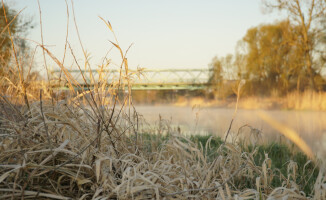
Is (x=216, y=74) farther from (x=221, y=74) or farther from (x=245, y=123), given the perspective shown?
(x=245, y=123)

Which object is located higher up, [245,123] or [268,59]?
[268,59]

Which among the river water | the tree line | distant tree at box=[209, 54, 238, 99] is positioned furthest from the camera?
distant tree at box=[209, 54, 238, 99]

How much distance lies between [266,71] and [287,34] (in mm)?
5023

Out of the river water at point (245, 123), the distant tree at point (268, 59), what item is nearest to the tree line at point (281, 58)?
the distant tree at point (268, 59)

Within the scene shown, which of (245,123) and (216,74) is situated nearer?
(245,123)

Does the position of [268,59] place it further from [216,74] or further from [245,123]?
[245,123]

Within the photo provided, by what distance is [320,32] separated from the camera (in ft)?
45.9

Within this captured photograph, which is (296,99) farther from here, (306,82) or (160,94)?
(160,94)

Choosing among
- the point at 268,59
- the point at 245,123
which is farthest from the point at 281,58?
the point at 245,123

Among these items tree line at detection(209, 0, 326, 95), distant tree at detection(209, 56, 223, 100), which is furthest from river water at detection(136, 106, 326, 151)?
distant tree at detection(209, 56, 223, 100)

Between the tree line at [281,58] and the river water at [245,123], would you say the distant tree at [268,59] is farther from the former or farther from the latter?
the river water at [245,123]

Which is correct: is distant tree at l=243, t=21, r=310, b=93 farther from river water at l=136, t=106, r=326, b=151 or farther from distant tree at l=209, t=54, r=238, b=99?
river water at l=136, t=106, r=326, b=151

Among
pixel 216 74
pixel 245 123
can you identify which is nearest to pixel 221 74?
pixel 216 74

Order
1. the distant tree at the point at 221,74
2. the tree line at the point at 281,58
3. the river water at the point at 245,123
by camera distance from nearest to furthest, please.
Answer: the river water at the point at 245,123
the tree line at the point at 281,58
the distant tree at the point at 221,74
